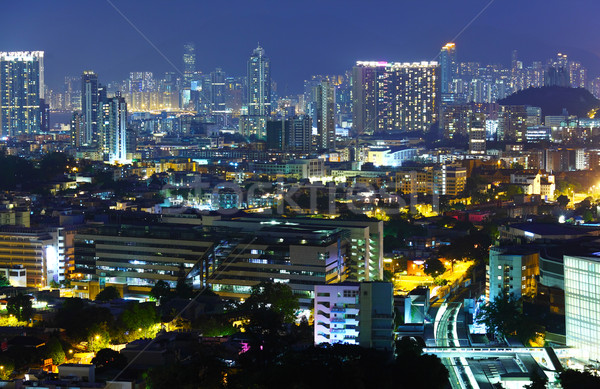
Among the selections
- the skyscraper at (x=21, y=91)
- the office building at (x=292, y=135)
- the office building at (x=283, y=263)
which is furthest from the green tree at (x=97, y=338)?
the skyscraper at (x=21, y=91)

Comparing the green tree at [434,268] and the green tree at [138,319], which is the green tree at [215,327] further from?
the green tree at [434,268]

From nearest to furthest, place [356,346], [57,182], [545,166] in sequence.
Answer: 1. [356,346]
2. [57,182]
3. [545,166]

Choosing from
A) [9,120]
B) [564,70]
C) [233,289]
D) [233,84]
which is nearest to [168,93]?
[233,84]

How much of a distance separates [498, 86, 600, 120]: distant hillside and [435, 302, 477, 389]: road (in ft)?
125

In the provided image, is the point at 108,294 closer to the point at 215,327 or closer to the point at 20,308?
the point at 20,308

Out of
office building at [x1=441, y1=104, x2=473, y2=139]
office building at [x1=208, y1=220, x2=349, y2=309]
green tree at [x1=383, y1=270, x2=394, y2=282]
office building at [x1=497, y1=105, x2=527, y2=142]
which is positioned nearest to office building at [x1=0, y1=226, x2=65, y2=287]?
office building at [x1=208, y1=220, x2=349, y2=309]

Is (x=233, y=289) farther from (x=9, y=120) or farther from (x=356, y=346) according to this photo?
(x=9, y=120)

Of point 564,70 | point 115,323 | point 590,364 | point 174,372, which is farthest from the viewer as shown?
point 564,70

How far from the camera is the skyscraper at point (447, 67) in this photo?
54.2 meters

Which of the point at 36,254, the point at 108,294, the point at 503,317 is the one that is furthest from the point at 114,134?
the point at 503,317

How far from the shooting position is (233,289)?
12.9 metres

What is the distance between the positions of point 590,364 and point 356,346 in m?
2.27

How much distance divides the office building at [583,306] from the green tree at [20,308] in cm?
565

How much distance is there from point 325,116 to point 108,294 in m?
29.2
